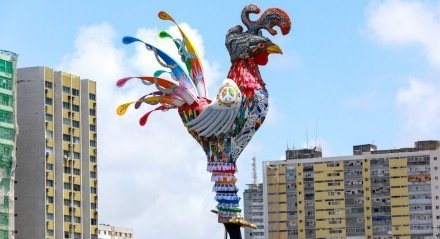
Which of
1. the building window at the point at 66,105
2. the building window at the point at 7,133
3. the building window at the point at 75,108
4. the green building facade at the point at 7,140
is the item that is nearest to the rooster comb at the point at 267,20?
the green building facade at the point at 7,140

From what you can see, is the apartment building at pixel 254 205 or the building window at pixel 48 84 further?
the apartment building at pixel 254 205

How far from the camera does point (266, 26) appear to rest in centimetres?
6888

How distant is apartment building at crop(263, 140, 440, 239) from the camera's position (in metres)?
156

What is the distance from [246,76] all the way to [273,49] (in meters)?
1.65

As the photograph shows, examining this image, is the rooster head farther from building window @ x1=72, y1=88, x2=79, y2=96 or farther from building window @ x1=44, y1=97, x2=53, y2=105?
building window @ x1=72, y1=88, x2=79, y2=96

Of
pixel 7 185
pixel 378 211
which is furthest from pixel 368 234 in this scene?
pixel 7 185

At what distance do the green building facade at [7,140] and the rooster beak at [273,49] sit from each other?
117 ft

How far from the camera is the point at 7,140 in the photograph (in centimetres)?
10162

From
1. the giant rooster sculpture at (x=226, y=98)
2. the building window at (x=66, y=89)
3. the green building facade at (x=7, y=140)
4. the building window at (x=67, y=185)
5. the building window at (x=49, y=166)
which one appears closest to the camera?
the giant rooster sculpture at (x=226, y=98)

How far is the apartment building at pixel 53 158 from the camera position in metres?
107

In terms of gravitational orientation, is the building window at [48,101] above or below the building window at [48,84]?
below

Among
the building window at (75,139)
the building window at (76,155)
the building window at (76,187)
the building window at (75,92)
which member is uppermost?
the building window at (75,92)

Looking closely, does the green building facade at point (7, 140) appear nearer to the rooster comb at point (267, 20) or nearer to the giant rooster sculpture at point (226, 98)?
the giant rooster sculpture at point (226, 98)

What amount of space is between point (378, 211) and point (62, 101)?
5492 cm
